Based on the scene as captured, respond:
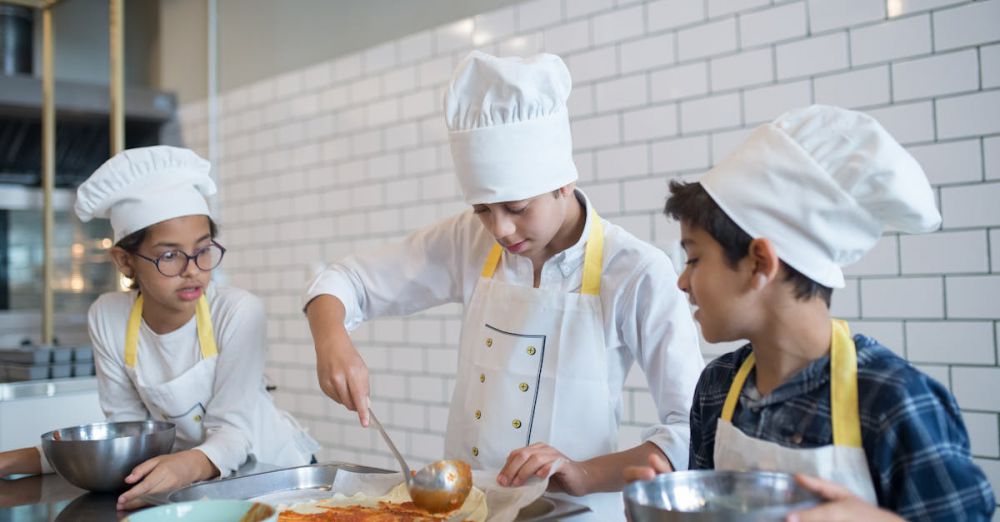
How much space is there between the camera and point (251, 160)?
4.52 metres

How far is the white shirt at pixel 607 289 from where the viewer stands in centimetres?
164

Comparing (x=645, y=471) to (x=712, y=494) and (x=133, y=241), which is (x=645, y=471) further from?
(x=133, y=241)

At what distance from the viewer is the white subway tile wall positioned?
227 centimetres

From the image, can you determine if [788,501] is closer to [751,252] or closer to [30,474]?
[751,252]

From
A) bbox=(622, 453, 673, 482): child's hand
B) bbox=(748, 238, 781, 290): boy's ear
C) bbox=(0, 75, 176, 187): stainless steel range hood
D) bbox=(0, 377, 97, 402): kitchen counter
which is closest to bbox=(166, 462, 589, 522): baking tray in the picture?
Result: bbox=(622, 453, 673, 482): child's hand

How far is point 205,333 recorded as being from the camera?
2092 mm

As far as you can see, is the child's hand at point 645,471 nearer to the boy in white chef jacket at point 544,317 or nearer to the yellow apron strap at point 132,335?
the boy in white chef jacket at point 544,317

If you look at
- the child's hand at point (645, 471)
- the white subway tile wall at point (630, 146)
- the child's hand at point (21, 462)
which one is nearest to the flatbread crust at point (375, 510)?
the child's hand at point (645, 471)

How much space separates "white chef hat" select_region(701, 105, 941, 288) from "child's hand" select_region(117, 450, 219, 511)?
111cm

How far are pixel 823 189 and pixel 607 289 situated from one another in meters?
0.63

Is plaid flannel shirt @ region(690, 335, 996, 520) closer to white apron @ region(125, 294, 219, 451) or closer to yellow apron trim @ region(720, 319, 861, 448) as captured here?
yellow apron trim @ region(720, 319, 861, 448)

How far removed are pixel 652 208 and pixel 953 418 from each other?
1791 mm

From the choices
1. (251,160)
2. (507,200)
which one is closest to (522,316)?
(507,200)

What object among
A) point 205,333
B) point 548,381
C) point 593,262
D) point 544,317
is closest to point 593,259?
point 593,262
